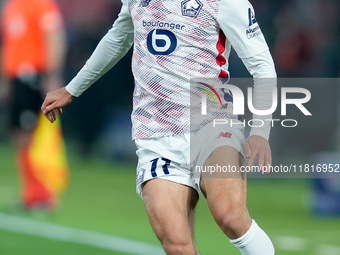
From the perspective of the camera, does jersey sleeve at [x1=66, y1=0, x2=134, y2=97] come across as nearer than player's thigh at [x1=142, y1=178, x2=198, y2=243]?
No

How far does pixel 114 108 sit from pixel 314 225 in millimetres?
7975

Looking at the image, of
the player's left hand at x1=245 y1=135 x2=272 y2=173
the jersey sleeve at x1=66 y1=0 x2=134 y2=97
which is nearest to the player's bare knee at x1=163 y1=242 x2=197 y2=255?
the player's left hand at x1=245 y1=135 x2=272 y2=173

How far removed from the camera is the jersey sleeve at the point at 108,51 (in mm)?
6117

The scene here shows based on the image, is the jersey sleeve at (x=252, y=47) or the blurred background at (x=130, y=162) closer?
the jersey sleeve at (x=252, y=47)

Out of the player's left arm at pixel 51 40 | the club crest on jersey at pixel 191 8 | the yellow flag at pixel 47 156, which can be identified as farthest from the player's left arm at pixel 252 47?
the yellow flag at pixel 47 156

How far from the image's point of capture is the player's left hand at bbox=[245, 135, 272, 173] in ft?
17.5

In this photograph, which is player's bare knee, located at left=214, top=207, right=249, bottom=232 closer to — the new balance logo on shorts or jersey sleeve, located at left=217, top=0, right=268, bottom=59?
the new balance logo on shorts

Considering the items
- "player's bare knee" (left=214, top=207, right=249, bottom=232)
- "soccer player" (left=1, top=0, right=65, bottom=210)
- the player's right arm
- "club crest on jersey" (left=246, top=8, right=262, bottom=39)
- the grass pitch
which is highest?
"club crest on jersey" (left=246, top=8, right=262, bottom=39)

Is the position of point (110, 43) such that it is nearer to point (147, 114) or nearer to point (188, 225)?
point (147, 114)

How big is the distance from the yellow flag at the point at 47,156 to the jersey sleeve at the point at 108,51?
5.41m

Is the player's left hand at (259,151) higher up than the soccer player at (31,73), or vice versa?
the player's left hand at (259,151)

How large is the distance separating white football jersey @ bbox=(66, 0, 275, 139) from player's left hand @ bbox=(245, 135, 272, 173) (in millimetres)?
357

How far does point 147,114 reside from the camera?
5.81m

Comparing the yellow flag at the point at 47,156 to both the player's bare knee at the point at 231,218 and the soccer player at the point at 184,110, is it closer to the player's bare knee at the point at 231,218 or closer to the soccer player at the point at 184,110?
the soccer player at the point at 184,110
